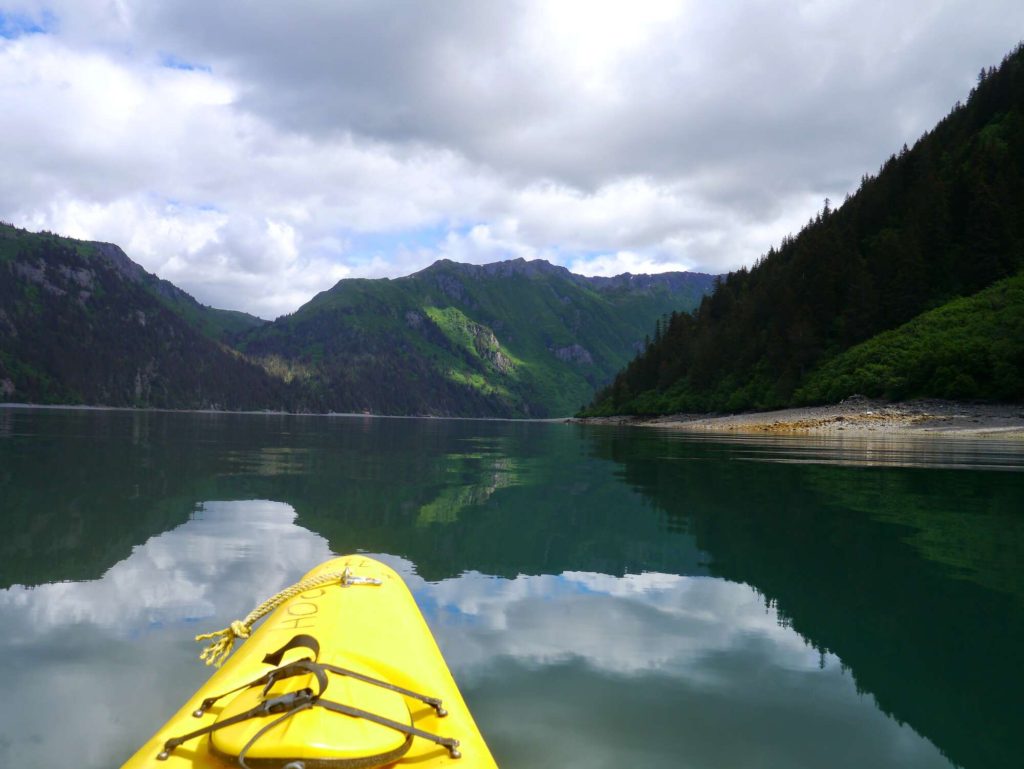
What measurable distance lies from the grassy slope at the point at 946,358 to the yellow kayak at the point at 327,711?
56.5 m

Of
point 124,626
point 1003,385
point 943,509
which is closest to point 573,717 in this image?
point 124,626

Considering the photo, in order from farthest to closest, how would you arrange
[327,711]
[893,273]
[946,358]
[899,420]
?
[893,273] < [899,420] < [946,358] < [327,711]

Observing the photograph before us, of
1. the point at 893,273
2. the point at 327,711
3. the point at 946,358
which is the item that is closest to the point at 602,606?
the point at 327,711

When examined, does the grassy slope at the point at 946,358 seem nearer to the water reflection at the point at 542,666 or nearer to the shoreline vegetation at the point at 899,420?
the shoreline vegetation at the point at 899,420

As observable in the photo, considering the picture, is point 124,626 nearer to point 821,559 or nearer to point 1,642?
point 1,642

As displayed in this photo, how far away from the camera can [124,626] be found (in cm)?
788

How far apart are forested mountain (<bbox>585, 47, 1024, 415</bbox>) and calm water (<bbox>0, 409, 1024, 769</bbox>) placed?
46050mm

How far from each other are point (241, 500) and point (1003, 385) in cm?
5372

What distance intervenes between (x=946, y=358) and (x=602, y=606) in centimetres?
5460

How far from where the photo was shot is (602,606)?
9.06 meters

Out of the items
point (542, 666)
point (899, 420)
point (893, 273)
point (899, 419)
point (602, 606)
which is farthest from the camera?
point (893, 273)

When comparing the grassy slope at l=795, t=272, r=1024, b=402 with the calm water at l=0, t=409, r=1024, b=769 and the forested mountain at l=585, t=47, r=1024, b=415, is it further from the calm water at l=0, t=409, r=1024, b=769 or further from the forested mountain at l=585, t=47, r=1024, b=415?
the calm water at l=0, t=409, r=1024, b=769

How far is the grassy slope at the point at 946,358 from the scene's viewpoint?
48781mm

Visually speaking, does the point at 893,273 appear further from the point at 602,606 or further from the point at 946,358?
the point at 602,606
